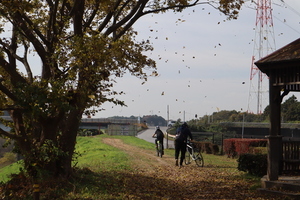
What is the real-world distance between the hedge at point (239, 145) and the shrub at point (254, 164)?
9.11 meters

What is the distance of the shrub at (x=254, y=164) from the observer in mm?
16047

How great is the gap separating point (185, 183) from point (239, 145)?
44.0 ft

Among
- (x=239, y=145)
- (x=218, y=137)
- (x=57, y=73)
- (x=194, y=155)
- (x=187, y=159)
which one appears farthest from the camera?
(x=218, y=137)

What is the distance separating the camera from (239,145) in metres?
27.8

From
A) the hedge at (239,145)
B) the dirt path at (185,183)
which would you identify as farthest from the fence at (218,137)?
the dirt path at (185,183)

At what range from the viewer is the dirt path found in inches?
500

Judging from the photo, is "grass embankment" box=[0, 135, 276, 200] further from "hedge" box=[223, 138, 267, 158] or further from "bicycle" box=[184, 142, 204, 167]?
"hedge" box=[223, 138, 267, 158]

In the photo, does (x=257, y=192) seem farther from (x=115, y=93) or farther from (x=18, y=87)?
(x=18, y=87)

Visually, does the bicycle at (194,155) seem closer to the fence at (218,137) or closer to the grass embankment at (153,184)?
the grass embankment at (153,184)

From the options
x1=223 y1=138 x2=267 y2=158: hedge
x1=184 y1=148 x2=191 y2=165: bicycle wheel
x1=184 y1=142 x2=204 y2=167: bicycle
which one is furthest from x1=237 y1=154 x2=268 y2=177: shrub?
x1=223 y1=138 x2=267 y2=158: hedge

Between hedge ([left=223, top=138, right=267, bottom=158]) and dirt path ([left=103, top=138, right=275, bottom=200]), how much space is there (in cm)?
717

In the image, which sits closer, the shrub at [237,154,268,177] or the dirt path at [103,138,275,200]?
the dirt path at [103,138,275,200]

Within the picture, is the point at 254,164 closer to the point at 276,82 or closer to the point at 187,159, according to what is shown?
the point at 276,82

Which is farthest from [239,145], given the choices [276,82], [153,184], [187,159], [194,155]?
[276,82]
